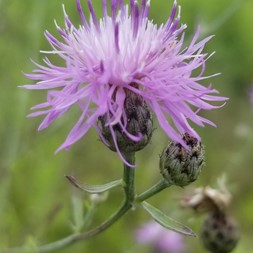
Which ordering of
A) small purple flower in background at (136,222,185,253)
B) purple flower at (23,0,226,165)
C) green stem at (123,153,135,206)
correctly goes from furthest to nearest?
small purple flower in background at (136,222,185,253), green stem at (123,153,135,206), purple flower at (23,0,226,165)

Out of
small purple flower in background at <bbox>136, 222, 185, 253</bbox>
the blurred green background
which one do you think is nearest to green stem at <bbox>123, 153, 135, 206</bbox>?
the blurred green background

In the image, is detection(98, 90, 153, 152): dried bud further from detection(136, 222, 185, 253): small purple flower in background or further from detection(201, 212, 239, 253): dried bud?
detection(136, 222, 185, 253): small purple flower in background

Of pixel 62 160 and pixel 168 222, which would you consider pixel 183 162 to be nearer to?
pixel 168 222

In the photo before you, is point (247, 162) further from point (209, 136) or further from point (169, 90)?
point (169, 90)

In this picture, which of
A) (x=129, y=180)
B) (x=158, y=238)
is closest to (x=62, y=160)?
(x=158, y=238)

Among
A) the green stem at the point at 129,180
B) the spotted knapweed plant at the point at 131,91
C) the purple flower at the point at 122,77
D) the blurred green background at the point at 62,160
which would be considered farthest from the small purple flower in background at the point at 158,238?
the purple flower at the point at 122,77

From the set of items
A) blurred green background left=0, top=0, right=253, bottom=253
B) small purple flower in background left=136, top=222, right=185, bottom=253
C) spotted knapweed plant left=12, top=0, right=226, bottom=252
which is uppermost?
spotted knapweed plant left=12, top=0, right=226, bottom=252

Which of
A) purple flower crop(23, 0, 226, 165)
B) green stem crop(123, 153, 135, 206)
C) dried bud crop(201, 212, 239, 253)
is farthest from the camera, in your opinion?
dried bud crop(201, 212, 239, 253)

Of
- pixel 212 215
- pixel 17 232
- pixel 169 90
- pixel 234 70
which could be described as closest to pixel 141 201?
pixel 169 90

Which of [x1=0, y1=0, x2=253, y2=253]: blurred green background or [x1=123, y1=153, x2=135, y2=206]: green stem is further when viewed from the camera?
[x1=0, y1=0, x2=253, y2=253]: blurred green background
